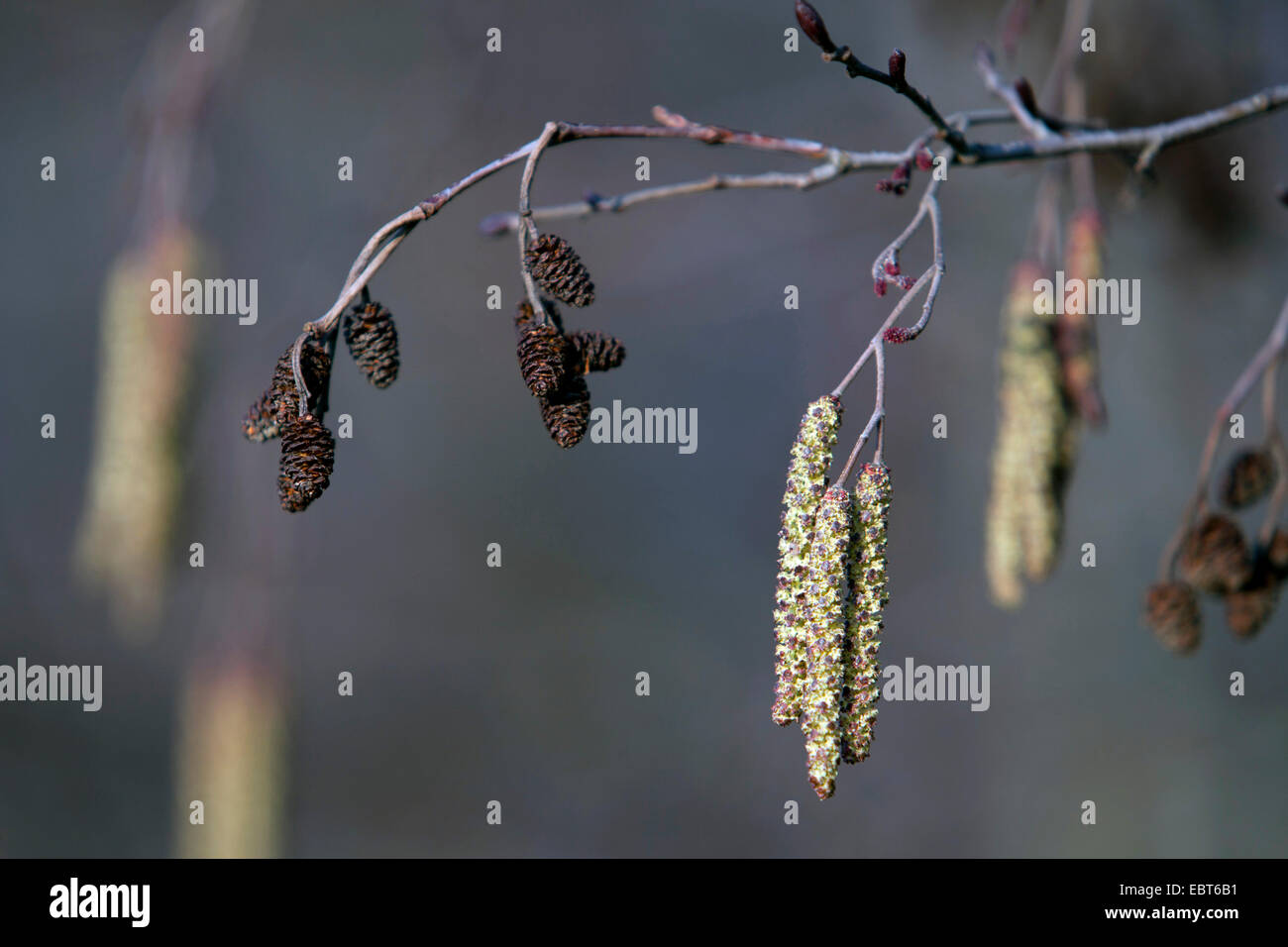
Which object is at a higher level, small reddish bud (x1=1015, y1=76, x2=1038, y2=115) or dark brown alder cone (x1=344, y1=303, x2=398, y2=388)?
small reddish bud (x1=1015, y1=76, x2=1038, y2=115)

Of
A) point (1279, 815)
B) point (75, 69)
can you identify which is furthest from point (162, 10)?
point (1279, 815)

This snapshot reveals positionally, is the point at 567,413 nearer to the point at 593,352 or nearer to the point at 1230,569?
the point at 593,352

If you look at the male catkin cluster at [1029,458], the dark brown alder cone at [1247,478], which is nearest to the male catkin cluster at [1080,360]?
the male catkin cluster at [1029,458]

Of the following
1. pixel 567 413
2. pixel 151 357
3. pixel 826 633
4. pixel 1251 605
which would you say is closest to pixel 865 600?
pixel 826 633

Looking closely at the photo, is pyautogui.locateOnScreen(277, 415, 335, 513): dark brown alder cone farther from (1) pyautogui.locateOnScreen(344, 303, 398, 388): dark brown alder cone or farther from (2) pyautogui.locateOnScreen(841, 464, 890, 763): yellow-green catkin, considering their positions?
(2) pyautogui.locateOnScreen(841, 464, 890, 763): yellow-green catkin

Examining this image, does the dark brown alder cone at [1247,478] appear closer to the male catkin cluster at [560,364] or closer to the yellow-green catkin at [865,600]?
the yellow-green catkin at [865,600]

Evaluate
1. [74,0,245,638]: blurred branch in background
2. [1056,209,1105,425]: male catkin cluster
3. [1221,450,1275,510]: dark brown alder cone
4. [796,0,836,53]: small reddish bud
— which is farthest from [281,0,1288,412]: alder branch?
[74,0,245,638]: blurred branch in background

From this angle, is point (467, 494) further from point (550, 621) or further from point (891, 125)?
point (891, 125)
